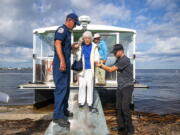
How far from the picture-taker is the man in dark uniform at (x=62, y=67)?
3438mm

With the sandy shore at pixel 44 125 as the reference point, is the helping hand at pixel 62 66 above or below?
above

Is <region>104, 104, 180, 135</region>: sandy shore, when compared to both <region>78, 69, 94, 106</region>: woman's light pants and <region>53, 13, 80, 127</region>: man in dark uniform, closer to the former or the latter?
<region>78, 69, 94, 106</region>: woman's light pants

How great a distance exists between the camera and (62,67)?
3400 mm

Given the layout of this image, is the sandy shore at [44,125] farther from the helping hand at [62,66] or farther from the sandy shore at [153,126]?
the helping hand at [62,66]

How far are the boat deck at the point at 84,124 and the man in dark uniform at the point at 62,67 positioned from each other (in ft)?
0.44

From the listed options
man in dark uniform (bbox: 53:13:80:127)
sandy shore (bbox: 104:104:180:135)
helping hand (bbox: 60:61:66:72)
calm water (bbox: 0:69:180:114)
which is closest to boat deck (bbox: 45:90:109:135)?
man in dark uniform (bbox: 53:13:80:127)

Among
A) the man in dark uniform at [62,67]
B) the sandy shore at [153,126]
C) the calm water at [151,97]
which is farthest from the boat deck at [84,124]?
the calm water at [151,97]

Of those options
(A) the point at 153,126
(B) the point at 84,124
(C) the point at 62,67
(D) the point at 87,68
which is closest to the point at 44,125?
(D) the point at 87,68

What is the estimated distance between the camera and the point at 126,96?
4535mm

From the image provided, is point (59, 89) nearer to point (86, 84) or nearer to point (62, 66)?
point (62, 66)

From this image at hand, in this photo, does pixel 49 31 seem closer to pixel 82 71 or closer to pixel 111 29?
pixel 111 29

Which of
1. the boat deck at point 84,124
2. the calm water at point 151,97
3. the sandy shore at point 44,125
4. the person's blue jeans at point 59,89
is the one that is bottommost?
the calm water at point 151,97

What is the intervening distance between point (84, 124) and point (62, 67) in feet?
3.54

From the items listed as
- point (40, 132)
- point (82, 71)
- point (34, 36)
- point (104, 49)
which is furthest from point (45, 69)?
point (82, 71)
